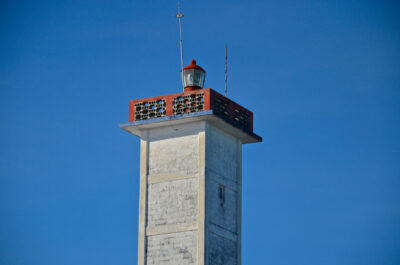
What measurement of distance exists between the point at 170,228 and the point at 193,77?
20.6 ft

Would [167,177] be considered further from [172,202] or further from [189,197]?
[189,197]

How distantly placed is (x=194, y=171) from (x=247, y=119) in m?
3.77

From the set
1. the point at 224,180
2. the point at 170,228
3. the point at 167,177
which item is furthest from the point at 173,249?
the point at 224,180

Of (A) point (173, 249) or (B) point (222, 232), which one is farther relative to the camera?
(B) point (222, 232)

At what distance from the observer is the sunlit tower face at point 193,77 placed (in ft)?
Result: 178

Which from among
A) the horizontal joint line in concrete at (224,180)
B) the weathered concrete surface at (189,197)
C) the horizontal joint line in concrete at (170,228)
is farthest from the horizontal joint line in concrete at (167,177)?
the horizontal joint line in concrete at (170,228)

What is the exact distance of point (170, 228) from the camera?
171 ft

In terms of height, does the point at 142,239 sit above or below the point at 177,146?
below

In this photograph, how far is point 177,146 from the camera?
53000 mm

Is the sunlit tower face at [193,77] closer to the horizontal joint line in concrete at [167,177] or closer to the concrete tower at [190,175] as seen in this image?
the concrete tower at [190,175]

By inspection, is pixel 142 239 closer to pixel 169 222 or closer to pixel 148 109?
pixel 169 222

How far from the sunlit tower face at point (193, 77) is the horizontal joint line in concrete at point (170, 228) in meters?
5.68

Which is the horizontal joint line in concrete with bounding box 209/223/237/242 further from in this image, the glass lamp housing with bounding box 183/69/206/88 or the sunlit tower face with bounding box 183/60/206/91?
the glass lamp housing with bounding box 183/69/206/88

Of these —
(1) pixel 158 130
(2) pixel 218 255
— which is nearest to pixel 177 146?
(1) pixel 158 130
